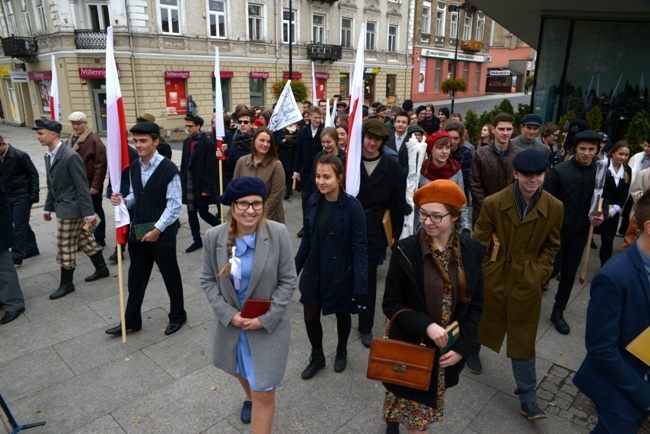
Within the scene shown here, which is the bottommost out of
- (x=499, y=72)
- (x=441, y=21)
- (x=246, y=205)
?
(x=246, y=205)

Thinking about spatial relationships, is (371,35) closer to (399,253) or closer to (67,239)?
(67,239)

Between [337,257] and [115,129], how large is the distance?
2.50 m

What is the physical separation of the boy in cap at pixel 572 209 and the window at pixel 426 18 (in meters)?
40.0

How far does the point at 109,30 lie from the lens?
168 inches

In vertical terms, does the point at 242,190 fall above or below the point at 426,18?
below

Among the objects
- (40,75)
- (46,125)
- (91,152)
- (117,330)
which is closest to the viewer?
(117,330)

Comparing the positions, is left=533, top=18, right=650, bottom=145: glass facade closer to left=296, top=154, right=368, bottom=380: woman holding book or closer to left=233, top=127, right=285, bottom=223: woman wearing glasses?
left=233, top=127, right=285, bottom=223: woman wearing glasses

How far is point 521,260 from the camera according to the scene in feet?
11.1

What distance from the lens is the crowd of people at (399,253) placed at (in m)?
2.41

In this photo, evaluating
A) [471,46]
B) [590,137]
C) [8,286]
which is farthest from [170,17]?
[471,46]

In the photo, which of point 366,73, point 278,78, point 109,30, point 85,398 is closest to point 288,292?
point 85,398

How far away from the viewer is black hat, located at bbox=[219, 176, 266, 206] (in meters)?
2.69

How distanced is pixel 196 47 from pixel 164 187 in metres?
24.0

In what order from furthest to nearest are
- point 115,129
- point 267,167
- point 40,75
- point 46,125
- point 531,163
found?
point 40,75 < point 267,167 < point 46,125 < point 115,129 < point 531,163
